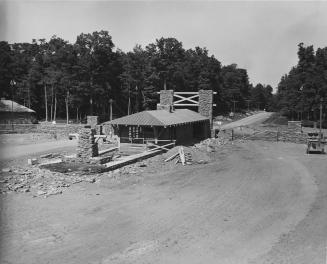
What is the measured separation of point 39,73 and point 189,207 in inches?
2485

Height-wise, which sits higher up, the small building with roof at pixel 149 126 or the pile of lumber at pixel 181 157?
the small building with roof at pixel 149 126

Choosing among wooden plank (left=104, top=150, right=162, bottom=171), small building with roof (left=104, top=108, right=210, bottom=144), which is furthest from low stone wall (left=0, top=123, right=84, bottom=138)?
wooden plank (left=104, top=150, right=162, bottom=171)

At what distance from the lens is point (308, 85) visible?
66.2 meters

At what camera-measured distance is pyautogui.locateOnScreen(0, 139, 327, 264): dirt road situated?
1102cm

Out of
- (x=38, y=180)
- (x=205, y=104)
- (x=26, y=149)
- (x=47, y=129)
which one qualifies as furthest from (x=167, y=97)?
(x=38, y=180)

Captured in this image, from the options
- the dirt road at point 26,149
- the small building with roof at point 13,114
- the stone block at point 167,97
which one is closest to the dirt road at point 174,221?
the dirt road at point 26,149

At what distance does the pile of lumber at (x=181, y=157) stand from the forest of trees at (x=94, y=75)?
4087 centimetres

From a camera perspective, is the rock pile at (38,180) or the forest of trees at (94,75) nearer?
the rock pile at (38,180)

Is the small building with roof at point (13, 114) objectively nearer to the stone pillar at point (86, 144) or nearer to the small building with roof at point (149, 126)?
the small building with roof at point (149, 126)

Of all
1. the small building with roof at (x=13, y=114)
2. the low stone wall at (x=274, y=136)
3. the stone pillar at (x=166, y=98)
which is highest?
the stone pillar at (x=166, y=98)

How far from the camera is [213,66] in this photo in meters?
92.1

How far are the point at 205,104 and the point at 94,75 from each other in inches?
1173

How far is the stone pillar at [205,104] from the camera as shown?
4322cm

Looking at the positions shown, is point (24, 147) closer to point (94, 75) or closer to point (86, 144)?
point (86, 144)
